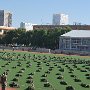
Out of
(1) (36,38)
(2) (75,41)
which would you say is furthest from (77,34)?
(1) (36,38)

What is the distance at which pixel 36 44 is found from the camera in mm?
106375

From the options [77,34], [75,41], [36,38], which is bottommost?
[75,41]

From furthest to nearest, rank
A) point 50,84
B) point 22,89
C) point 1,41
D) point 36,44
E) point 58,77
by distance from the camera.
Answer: point 1,41 → point 36,44 → point 58,77 → point 50,84 → point 22,89

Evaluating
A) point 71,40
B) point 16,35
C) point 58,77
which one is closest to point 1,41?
point 16,35

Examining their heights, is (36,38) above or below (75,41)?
above

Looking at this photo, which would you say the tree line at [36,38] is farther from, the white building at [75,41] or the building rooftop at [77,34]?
the building rooftop at [77,34]

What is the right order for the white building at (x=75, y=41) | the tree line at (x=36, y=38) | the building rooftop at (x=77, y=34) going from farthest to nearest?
the tree line at (x=36, y=38) → the building rooftop at (x=77, y=34) → the white building at (x=75, y=41)

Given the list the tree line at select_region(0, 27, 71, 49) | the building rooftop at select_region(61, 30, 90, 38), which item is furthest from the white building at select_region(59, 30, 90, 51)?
the tree line at select_region(0, 27, 71, 49)

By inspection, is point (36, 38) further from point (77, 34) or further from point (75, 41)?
point (75, 41)

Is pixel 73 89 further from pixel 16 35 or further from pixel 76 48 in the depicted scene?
pixel 16 35

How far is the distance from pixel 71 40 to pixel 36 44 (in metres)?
10.9

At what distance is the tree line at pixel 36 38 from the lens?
104 m

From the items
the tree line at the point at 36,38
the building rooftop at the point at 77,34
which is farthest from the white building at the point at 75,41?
the tree line at the point at 36,38

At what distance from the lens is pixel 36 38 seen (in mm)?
107125
